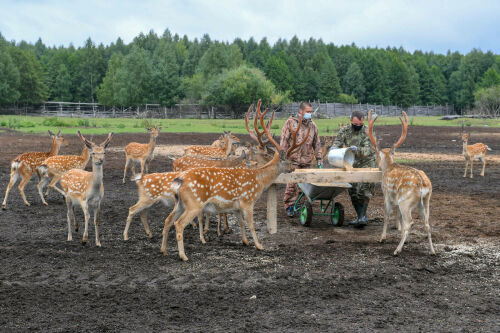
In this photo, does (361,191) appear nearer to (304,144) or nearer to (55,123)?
(304,144)

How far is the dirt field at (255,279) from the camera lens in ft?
16.6

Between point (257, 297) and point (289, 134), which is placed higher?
point (289, 134)

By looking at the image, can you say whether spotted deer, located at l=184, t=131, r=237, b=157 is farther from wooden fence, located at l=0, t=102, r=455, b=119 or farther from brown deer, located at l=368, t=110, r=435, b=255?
wooden fence, located at l=0, t=102, r=455, b=119

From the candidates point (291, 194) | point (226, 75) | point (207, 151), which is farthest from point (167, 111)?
point (291, 194)

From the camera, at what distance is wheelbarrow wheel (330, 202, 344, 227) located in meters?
8.97

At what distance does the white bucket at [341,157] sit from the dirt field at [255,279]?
1093 millimetres

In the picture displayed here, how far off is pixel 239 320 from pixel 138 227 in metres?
4.30

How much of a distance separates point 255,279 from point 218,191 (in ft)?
5.06

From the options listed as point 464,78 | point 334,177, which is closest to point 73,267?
point 334,177

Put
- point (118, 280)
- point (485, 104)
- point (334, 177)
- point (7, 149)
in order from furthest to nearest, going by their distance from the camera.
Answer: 1. point (485, 104)
2. point (7, 149)
3. point (334, 177)
4. point (118, 280)

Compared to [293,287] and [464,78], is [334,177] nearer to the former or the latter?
[293,287]

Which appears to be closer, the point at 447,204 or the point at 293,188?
the point at 293,188

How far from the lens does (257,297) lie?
5641mm

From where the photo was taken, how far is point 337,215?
9.03 metres
